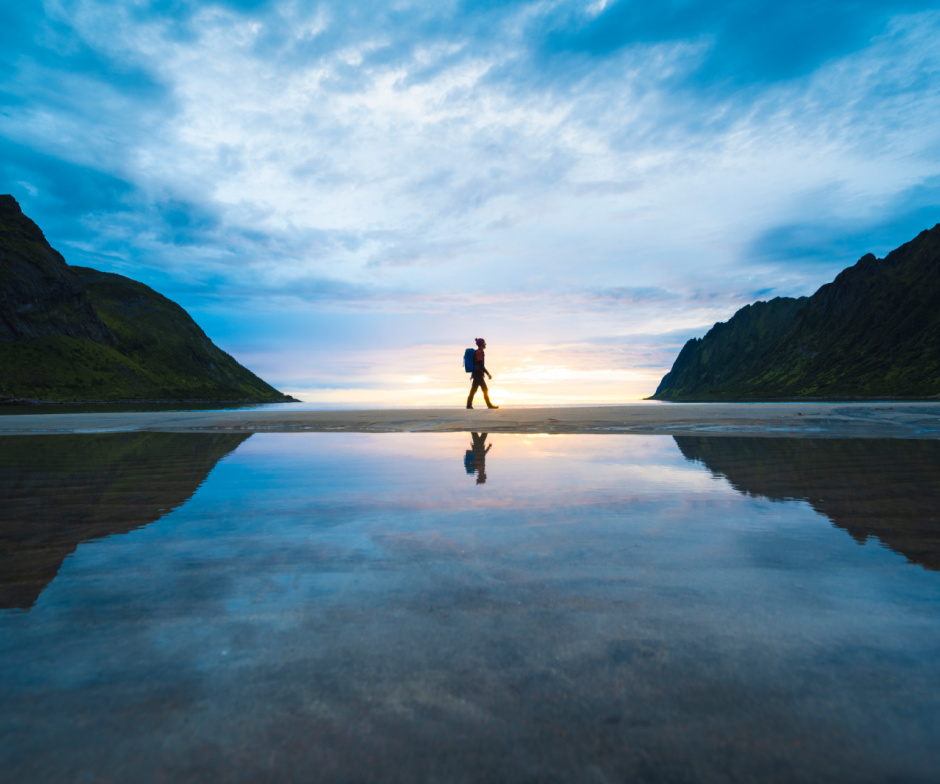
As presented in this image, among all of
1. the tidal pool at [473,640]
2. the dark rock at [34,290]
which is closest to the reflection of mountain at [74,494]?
the tidal pool at [473,640]

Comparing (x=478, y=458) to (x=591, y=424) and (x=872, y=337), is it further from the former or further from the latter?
(x=872, y=337)

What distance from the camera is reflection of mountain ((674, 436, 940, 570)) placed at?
358 cm

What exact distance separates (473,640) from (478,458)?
5.85 metres

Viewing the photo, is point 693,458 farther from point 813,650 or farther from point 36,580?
point 36,580

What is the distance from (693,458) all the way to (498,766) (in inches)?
275

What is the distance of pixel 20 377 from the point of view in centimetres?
13025

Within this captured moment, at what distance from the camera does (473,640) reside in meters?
2.00

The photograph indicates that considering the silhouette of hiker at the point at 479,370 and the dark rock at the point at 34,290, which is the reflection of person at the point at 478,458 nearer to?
the silhouette of hiker at the point at 479,370

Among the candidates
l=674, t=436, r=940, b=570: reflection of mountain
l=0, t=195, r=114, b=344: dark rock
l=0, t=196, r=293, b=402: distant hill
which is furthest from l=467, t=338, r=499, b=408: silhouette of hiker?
l=0, t=195, r=114, b=344: dark rock

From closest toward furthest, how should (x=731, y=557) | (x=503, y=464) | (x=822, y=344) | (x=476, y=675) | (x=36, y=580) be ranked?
(x=476, y=675) → (x=36, y=580) → (x=731, y=557) → (x=503, y=464) → (x=822, y=344)

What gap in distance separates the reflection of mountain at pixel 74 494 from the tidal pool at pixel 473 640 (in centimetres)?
4

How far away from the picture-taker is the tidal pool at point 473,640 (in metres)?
1.41

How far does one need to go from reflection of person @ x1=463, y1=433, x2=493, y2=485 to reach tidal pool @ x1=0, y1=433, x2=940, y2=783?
5.74 feet

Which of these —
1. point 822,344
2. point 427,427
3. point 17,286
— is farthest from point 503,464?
point 822,344
